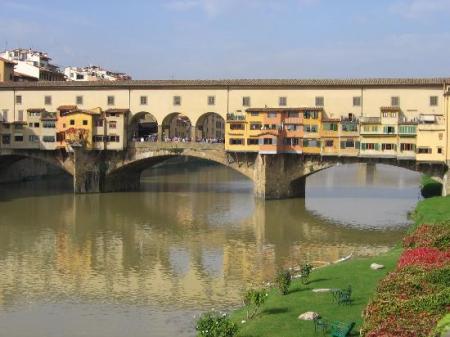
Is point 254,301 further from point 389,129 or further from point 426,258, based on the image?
point 389,129

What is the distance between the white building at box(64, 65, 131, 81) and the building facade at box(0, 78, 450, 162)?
189 ft

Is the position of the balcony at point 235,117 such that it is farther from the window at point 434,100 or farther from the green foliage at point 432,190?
the green foliage at point 432,190

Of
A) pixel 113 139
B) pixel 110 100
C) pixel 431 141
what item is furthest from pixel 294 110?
pixel 110 100

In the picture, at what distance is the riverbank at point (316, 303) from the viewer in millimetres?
17297

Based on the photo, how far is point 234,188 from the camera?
211ft

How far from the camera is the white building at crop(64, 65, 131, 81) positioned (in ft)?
382

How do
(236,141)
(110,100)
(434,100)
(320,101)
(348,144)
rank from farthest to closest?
1. (110,100)
2. (236,141)
3. (320,101)
4. (348,144)
5. (434,100)

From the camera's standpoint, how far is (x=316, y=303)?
19391 millimetres

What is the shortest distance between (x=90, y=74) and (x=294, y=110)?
75.4 meters

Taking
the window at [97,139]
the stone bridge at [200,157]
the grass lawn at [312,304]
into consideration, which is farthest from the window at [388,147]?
the grass lawn at [312,304]

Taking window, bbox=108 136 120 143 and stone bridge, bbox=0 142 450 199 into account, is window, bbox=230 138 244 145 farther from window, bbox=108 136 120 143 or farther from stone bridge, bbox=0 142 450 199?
window, bbox=108 136 120 143

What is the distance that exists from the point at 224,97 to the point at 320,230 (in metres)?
18.3

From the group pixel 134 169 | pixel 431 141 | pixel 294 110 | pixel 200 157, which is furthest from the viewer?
pixel 134 169

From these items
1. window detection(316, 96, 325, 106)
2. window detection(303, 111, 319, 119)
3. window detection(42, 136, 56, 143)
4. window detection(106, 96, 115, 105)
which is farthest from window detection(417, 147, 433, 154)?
window detection(42, 136, 56, 143)
